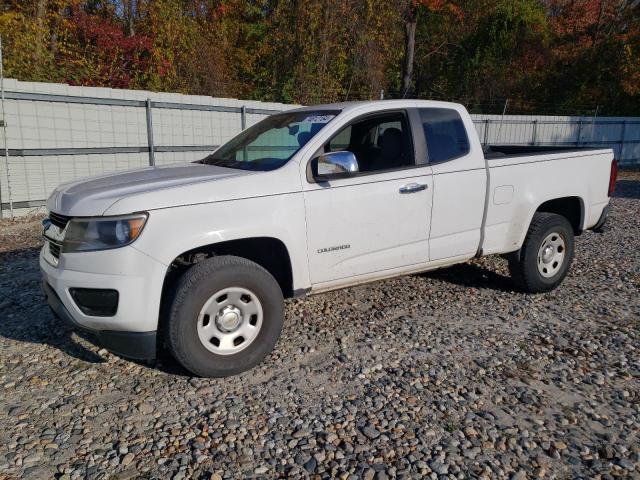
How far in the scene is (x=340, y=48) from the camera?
21.3m

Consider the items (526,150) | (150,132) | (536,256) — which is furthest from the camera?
(150,132)

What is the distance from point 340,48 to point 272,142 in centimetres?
1843

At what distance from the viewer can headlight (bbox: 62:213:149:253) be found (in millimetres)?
3152

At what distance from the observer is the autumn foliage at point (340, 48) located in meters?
16.7

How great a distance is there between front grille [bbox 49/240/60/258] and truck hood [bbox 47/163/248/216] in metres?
0.23

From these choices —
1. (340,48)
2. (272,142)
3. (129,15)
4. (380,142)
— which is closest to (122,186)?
(272,142)

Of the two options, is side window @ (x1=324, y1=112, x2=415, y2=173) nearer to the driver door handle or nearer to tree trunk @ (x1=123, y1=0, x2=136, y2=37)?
the driver door handle

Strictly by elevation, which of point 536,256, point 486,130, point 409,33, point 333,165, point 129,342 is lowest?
point 129,342

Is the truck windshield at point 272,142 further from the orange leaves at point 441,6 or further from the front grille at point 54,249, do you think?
the orange leaves at point 441,6

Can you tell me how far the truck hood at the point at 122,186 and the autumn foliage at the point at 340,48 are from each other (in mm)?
10627

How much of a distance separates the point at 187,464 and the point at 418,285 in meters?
3.41

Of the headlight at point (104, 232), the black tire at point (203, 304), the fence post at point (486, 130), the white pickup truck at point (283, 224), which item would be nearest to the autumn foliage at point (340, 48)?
the fence post at point (486, 130)

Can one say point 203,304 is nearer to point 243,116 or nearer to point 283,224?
point 283,224

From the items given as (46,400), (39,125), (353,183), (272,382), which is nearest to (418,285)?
(353,183)
